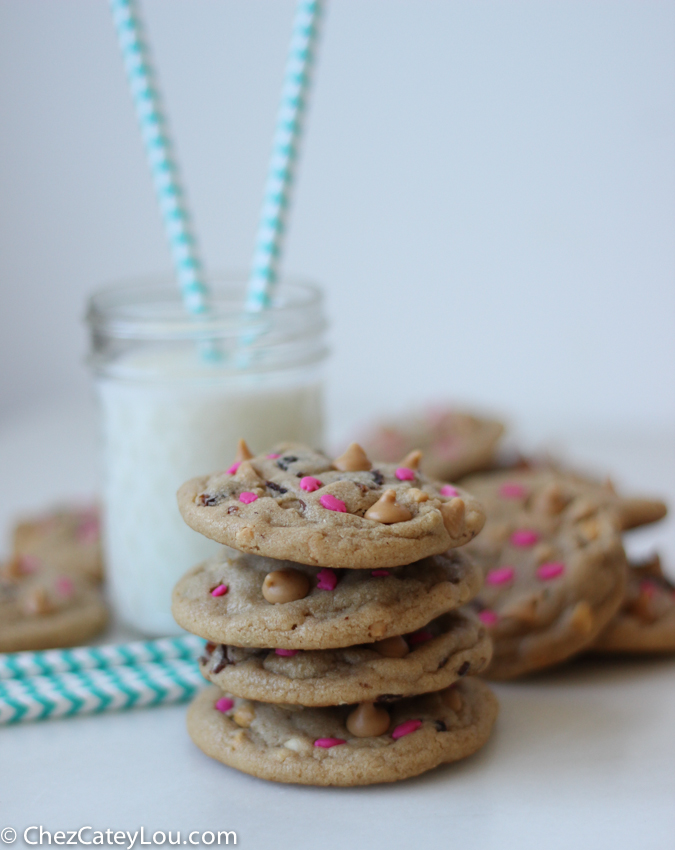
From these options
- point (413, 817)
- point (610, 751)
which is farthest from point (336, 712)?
point (610, 751)

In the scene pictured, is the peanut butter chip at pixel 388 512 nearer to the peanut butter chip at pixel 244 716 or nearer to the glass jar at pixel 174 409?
the peanut butter chip at pixel 244 716

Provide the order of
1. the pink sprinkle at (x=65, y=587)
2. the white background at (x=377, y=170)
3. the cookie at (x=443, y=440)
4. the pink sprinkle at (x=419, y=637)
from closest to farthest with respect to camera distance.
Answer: the pink sprinkle at (x=419, y=637)
the pink sprinkle at (x=65, y=587)
the cookie at (x=443, y=440)
the white background at (x=377, y=170)

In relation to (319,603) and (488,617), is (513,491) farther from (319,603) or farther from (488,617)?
(319,603)

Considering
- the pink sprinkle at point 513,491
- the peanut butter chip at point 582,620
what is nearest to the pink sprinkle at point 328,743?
the peanut butter chip at point 582,620

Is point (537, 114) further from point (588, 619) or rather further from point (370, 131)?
point (588, 619)

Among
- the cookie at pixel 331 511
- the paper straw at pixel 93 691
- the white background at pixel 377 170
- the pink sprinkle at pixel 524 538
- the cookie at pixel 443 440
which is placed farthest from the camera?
the white background at pixel 377 170

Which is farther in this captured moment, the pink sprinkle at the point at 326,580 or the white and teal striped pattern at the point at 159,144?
the white and teal striped pattern at the point at 159,144
